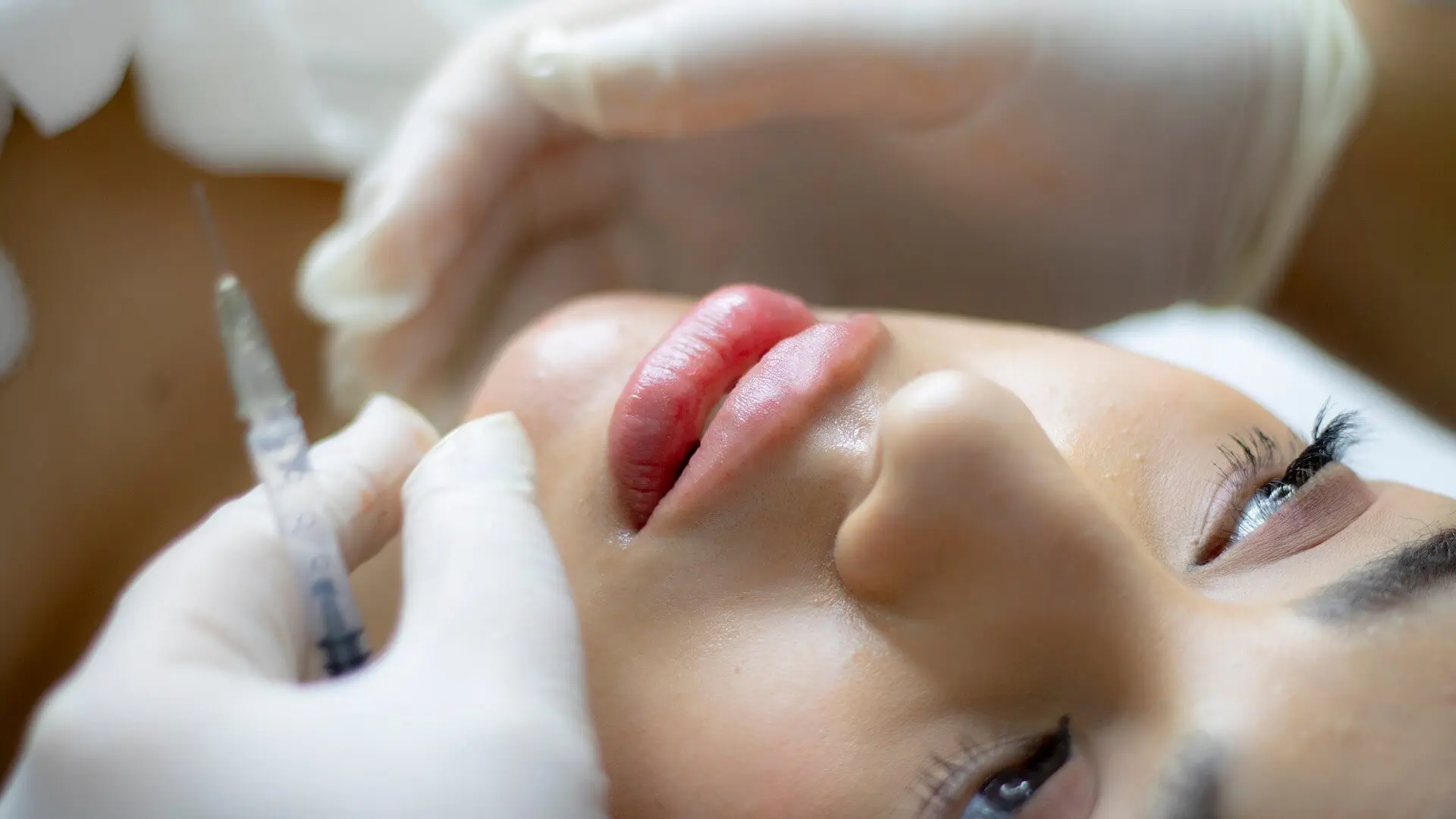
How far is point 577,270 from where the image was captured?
3.95ft

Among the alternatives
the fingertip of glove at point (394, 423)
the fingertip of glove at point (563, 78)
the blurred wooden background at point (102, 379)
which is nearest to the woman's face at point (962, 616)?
the fingertip of glove at point (394, 423)

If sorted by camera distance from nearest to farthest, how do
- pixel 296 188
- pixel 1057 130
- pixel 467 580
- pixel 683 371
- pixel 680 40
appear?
pixel 467 580 → pixel 683 371 → pixel 680 40 → pixel 1057 130 → pixel 296 188

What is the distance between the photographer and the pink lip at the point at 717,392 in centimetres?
68

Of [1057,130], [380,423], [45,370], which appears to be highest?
[1057,130]

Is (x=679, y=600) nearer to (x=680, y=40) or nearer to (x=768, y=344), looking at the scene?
(x=768, y=344)

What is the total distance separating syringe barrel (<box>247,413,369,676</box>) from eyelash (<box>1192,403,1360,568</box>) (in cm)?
55

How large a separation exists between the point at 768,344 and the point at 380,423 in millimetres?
285

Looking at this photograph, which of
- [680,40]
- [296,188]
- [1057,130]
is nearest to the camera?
[680,40]

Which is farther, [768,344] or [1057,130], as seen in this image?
[1057,130]

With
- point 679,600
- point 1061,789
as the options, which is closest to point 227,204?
point 679,600

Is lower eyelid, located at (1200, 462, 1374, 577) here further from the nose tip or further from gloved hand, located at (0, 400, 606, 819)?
gloved hand, located at (0, 400, 606, 819)

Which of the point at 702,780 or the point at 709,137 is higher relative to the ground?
the point at 709,137

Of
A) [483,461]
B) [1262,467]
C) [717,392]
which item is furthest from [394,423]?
[1262,467]

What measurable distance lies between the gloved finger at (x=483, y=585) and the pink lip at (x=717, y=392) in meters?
0.08
